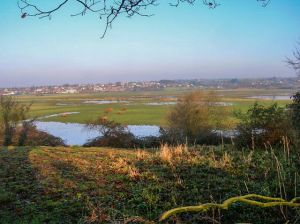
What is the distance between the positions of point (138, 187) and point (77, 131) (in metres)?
50.7

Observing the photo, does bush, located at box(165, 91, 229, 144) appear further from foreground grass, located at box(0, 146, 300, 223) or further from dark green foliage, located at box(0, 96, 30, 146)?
foreground grass, located at box(0, 146, 300, 223)

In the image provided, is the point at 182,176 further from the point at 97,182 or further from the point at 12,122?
the point at 12,122

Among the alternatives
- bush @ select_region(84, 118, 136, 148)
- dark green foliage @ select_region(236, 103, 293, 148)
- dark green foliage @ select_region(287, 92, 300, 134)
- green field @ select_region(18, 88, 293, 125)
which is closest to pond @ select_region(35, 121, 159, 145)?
green field @ select_region(18, 88, 293, 125)

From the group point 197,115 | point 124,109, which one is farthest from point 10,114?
point 124,109

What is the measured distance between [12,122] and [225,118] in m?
21.2

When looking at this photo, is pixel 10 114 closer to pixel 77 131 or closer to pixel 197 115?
pixel 197 115

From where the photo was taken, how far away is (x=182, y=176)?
933cm

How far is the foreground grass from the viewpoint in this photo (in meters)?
→ 6.58

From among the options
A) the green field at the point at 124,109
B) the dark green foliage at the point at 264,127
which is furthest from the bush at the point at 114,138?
the dark green foliage at the point at 264,127

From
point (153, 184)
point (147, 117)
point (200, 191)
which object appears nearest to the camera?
point (200, 191)

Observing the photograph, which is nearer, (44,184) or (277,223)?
(277,223)

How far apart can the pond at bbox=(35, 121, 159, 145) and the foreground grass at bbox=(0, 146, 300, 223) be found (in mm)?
36921

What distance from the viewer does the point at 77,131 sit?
5809cm

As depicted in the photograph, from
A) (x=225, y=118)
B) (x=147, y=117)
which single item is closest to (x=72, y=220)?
(x=225, y=118)
